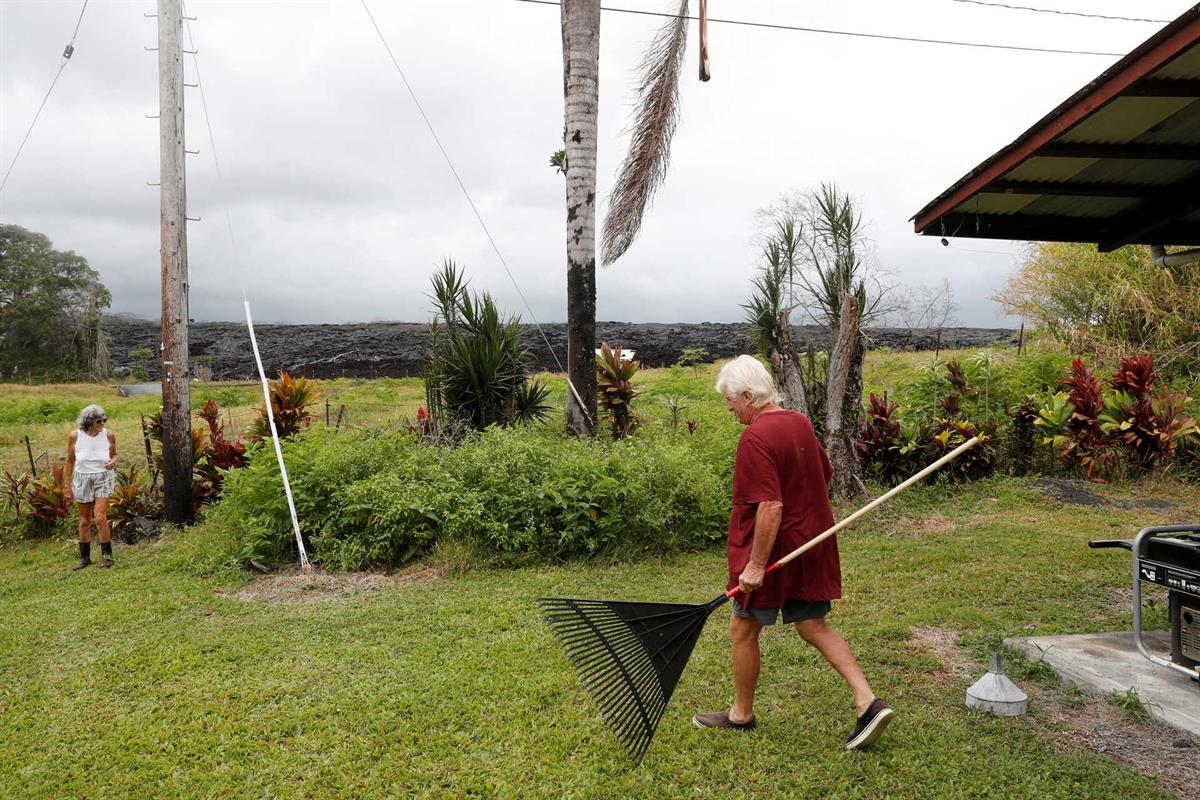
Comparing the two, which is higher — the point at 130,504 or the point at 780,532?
the point at 780,532

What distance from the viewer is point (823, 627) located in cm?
356

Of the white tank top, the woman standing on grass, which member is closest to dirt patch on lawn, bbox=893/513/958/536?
the woman standing on grass

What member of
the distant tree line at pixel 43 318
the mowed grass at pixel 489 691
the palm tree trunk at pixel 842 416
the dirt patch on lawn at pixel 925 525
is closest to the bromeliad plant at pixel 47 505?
the mowed grass at pixel 489 691

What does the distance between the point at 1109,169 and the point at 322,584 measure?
6.73m

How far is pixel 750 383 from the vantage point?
3549 millimetres

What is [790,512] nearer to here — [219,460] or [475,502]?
[475,502]

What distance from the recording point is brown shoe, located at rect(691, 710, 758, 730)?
152 inches

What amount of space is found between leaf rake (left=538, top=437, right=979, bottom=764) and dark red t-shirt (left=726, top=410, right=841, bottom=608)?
78 mm

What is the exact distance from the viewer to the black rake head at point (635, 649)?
3.48 m

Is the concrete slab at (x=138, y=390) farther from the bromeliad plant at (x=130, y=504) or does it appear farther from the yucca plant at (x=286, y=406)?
the yucca plant at (x=286, y=406)

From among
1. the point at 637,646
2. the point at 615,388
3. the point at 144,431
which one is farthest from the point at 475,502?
the point at 144,431

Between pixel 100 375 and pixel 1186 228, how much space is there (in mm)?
41006

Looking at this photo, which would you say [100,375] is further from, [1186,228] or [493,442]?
[1186,228]

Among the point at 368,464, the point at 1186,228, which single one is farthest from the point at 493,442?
the point at 1186,228
